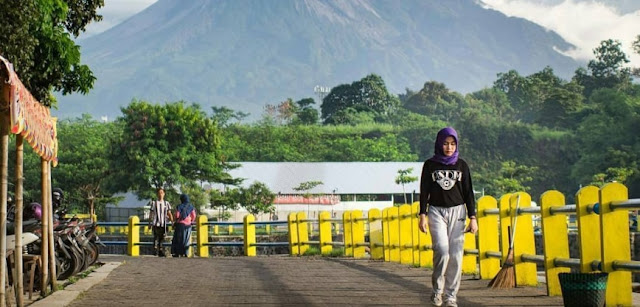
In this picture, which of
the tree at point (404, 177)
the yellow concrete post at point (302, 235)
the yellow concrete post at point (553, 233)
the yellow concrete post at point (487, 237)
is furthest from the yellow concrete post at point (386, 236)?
the tree at point (404, 177)

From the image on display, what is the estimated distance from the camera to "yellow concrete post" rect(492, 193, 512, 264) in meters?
14.9

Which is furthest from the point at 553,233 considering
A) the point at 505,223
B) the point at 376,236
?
the point at 376,236

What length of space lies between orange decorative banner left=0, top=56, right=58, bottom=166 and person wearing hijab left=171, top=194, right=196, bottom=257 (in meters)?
12.2

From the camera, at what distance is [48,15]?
16.2 meters

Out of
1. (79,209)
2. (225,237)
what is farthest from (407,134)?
(225,237)

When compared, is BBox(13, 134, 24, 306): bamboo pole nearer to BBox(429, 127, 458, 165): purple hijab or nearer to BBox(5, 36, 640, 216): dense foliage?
BBox(429, 127, 458, 165): purple hijab

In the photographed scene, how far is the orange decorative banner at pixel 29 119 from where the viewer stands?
10859 mm

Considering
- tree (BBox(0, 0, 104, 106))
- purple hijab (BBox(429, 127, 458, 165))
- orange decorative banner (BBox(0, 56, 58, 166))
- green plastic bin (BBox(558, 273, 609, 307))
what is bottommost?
green plastic bin (BBox(558, 273, 609, 307))

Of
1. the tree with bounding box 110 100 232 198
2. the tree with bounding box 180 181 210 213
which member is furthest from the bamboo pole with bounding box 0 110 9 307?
the tree with bounding box 180 181 210 213

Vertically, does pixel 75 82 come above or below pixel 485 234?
above

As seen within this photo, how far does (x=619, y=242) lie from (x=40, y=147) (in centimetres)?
643

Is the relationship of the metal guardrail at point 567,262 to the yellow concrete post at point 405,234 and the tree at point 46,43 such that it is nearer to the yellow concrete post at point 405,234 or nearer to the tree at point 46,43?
the tree at point 46,43

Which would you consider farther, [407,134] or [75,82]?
[407,134]

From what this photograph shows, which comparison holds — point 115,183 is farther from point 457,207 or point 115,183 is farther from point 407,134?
point 407,134
